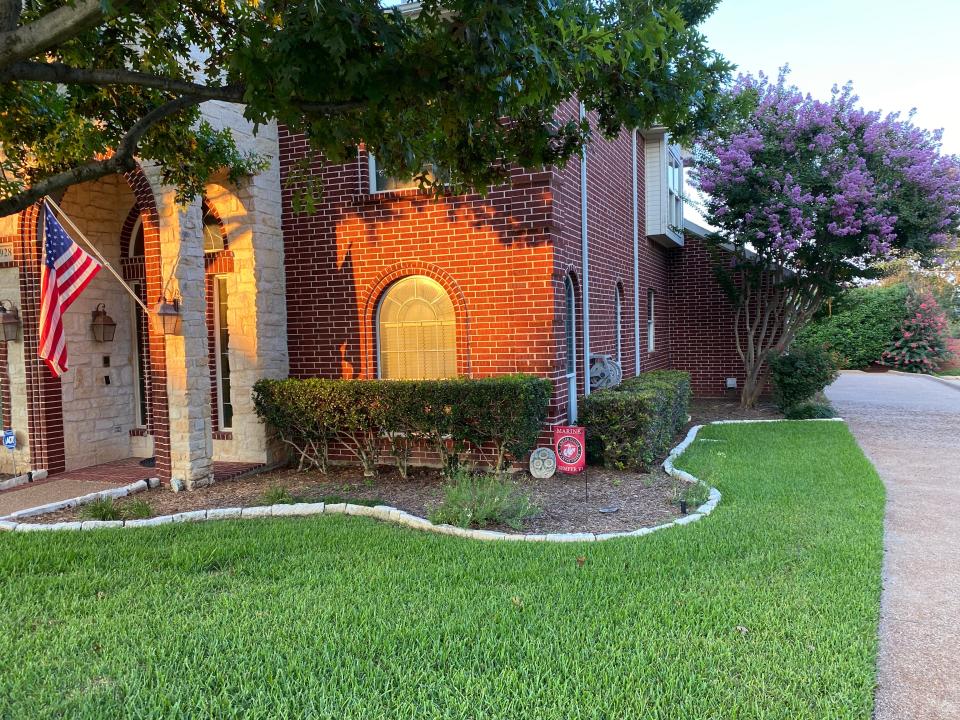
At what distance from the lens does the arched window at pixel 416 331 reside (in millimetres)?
8469

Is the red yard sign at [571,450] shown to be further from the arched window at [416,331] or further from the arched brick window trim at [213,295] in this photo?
the arched brick window trim at [213,295]

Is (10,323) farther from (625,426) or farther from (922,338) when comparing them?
(922,338)

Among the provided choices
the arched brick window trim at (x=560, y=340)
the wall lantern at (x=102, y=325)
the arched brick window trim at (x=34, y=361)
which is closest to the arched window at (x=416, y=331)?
the arched brick window trim at (x=560, y=340)

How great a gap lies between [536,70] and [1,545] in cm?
542

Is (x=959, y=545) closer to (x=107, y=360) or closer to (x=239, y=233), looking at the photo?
(x=239, y=233)

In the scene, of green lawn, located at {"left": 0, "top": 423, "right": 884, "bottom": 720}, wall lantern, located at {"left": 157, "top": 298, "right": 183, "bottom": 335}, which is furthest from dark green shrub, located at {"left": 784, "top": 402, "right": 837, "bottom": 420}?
wall lantern, located at {"left": 157, "top": 298, "right": 183, "bottom": 335}

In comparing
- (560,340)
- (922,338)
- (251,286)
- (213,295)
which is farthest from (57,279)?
(922,338)

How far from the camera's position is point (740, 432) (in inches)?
428

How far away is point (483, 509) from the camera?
570 cm

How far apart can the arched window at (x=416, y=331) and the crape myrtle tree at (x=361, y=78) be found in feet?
8.42

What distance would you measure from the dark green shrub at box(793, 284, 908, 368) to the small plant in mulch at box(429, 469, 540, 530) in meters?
21.9

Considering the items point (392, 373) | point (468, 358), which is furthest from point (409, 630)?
point (392, 373)

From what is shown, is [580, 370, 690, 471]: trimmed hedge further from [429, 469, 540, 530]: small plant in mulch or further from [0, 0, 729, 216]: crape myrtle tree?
[0, 0, 729, 216]: crape myrtle tree

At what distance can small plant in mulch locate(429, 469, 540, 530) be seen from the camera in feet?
18.7
